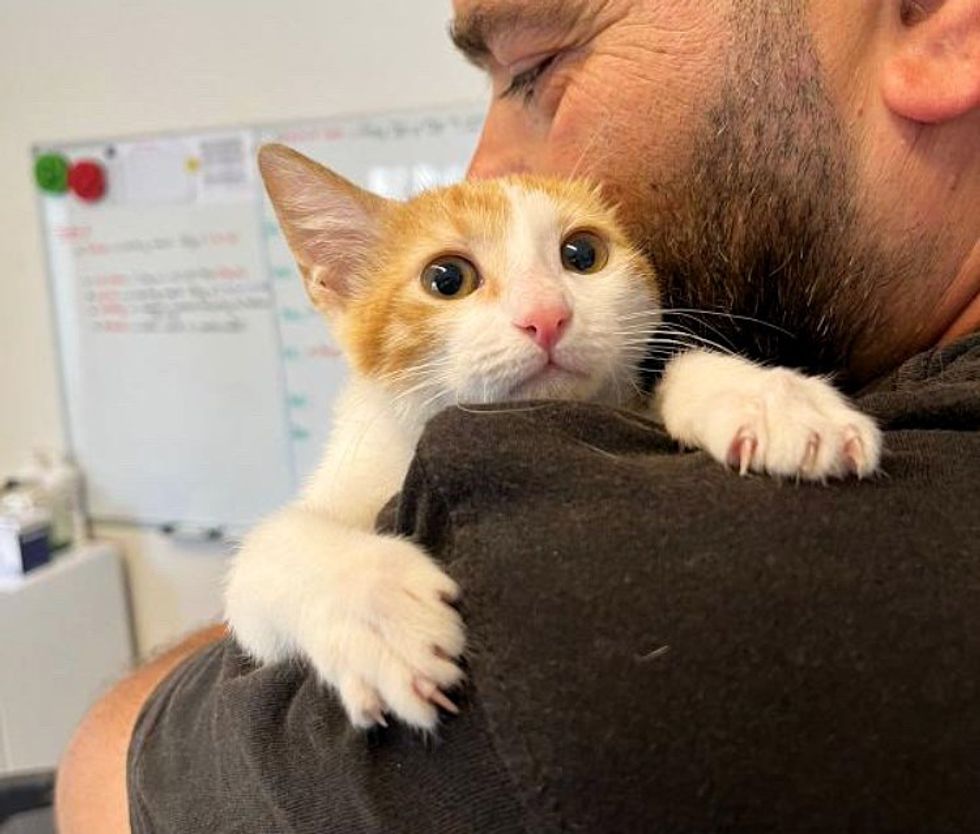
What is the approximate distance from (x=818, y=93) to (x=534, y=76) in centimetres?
37

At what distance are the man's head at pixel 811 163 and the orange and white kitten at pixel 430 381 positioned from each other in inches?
4.0

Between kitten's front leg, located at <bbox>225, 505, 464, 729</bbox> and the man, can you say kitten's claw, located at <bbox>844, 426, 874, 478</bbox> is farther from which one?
kitten's front leg, located at <bbox>225, 505, 464, 729</bbox>

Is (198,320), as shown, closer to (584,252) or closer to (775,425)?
(584,252)

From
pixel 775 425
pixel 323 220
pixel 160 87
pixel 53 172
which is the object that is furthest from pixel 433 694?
pixel 53 172

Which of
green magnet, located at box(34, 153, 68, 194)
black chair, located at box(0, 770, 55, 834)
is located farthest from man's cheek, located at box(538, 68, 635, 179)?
green magnet, located at box(34, 153, 68, 194)

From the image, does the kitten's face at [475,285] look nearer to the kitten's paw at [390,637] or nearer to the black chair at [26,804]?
the kitten's paw at [390,637]

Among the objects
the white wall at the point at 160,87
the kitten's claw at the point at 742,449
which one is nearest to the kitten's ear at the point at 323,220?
the kitten's claw at the point at 742,449

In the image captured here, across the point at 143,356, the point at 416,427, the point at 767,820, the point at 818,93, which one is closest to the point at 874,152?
the point at 818,93

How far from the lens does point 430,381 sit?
85 cm

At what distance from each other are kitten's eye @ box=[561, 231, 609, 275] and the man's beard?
5.4 inches

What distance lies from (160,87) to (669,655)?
231 centimetres

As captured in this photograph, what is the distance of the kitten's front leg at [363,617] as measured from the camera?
57 centimetres

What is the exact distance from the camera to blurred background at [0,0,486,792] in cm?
220

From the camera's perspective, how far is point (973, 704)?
521mm
